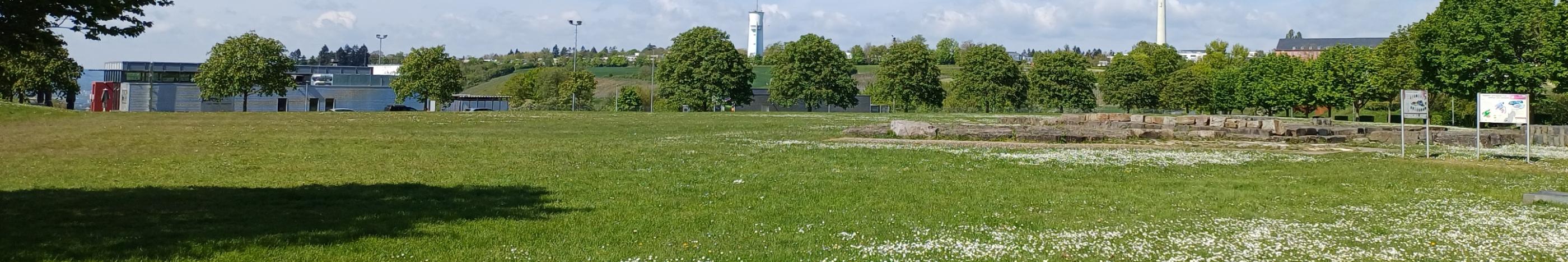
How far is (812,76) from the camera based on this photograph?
283 ft

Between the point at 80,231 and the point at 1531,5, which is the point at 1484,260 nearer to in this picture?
the point at 80,231

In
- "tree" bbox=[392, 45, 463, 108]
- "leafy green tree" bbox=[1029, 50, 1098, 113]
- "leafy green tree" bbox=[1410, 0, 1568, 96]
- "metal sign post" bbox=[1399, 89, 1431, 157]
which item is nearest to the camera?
"metal sign post" bbox=[1399, 89, 1431, 157]

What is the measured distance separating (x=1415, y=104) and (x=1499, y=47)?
27.1m

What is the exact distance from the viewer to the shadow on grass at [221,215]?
853 cm

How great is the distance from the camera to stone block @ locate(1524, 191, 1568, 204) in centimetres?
1214

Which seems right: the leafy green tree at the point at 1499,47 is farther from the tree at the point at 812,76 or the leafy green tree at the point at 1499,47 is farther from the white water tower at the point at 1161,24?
the white water tower at the point at 1161,24

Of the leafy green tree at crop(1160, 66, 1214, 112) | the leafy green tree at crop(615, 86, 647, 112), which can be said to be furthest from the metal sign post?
the leafy green tree at crop(615, 86, 647, 112)

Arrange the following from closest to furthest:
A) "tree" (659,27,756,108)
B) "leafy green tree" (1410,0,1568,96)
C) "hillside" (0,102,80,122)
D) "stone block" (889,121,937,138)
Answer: "stone block" (889,121,937,138) → "hillside" (0,102,80,122) → "leafy green tree" (1410,0,1568,96) → "tree" (659,27,756,108)

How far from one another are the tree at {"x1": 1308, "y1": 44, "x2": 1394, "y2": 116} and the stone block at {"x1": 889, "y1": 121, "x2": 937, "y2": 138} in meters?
47.5

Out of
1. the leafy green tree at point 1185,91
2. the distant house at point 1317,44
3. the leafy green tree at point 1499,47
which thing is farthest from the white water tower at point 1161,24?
the leafy green tree at point 1499,47

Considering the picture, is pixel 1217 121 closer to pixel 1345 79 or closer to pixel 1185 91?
pixel 1345 79

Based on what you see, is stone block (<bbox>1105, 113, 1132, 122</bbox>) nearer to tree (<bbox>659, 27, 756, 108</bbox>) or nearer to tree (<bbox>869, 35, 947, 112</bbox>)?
tree (<bbox>659, 27, 756, 108</bbox>)

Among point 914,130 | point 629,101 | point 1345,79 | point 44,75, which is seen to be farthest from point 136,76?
point 1345,79

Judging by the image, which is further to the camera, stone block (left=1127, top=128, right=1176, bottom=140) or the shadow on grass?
stone block (left=1127, top=128, right=1176, bottom=140)
